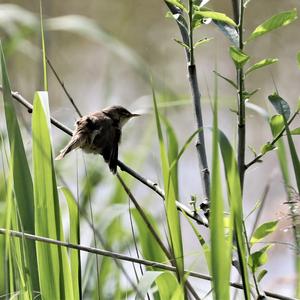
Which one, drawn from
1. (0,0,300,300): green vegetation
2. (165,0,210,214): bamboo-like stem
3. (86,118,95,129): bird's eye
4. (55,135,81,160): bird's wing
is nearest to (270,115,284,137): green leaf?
(0,0,300,300): green vegetation

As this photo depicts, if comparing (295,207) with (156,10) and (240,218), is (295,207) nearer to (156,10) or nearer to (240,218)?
(240,218)

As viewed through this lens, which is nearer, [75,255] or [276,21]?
[276,21]

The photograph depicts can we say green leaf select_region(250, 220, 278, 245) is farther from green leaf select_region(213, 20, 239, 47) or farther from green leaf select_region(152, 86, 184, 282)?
green leaf select_region(213, 20, 239, 47)

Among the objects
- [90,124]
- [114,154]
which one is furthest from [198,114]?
[90,124]

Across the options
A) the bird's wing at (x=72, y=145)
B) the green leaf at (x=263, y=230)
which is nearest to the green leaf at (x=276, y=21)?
the green leaf at (x=263, y=230)

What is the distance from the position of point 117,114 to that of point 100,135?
21 cm

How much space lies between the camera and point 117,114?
8.11 ft

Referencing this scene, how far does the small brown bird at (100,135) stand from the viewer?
206 cm

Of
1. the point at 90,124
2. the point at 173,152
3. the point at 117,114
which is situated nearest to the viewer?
the point at 173,152

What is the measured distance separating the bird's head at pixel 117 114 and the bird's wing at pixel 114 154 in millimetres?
38

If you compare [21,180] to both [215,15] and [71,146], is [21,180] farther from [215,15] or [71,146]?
[71,146]

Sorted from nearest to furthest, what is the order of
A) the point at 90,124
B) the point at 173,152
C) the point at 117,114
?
the point at 173,152, the point at 90,124, the point at 117,114

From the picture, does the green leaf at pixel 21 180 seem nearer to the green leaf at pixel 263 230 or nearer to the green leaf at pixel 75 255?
the green leaf at pixel 75 255

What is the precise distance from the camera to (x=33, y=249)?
1.44 metres
